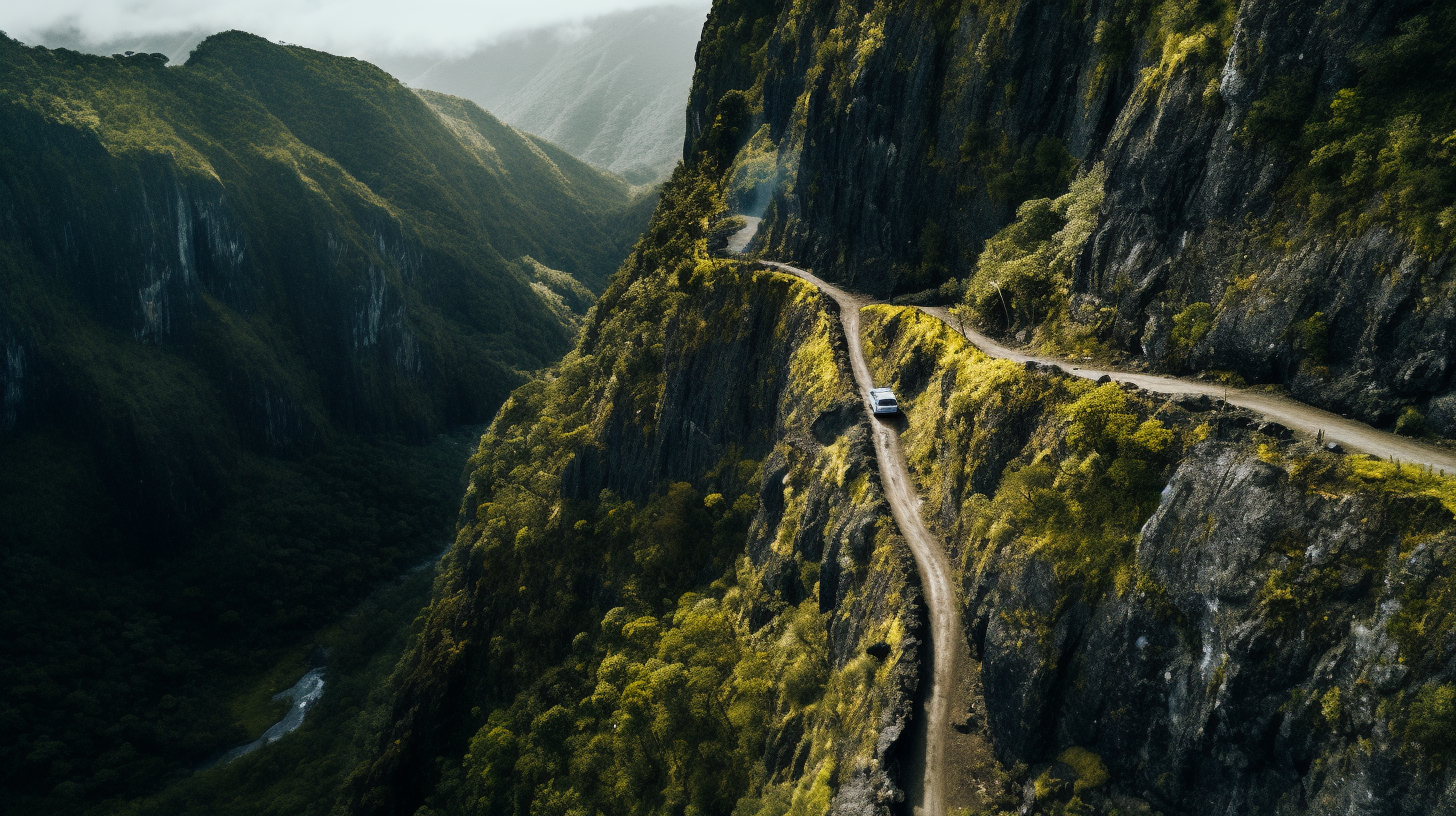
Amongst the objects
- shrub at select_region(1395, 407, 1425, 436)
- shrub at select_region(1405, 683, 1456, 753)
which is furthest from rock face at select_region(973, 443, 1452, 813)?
shrub at select_region(1395, 407, 1425, 436)

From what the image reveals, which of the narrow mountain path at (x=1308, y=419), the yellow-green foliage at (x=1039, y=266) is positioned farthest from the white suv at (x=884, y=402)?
the narrow mountain path at (x=1308, y=419)

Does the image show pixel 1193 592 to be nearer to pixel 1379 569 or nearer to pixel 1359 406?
pixel 1379 569

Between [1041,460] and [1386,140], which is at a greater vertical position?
[1386,140]

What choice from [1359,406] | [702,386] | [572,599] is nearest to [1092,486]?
[1359,406]

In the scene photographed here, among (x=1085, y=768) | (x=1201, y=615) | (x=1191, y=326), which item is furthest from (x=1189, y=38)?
(x=1085, y=768)

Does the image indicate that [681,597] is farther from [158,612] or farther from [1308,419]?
[158,612]
